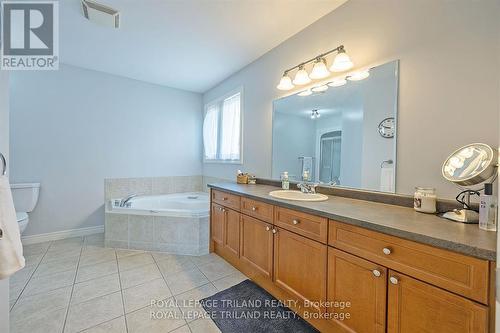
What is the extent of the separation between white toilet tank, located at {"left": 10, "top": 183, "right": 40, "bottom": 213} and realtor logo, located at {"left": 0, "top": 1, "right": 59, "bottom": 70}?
136 cm

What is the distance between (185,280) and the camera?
1.94m

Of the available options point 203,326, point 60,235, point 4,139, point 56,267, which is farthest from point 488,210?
point 60,235

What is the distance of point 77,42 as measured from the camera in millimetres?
2324

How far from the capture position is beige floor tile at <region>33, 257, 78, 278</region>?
2.03 meters

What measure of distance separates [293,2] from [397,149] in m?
1.39

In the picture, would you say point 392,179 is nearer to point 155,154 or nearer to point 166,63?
point 166,63

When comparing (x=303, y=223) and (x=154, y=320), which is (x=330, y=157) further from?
(x=154, y=320)

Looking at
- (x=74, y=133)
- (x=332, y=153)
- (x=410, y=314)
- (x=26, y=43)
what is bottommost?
(x=410, y=314)

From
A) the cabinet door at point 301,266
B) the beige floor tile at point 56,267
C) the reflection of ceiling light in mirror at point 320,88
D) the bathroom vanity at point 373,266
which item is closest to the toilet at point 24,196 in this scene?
the beige floor tile at point 56,267

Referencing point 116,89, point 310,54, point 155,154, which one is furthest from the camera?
point 155,154

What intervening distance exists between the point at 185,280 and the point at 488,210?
2.09 metres

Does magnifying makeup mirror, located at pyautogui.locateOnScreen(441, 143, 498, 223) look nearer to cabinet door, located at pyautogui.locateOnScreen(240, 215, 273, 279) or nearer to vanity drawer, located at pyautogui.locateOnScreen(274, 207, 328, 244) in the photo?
vanity drawer, located at pyautogui.locateOnScreen(274, 207, 328, 244)

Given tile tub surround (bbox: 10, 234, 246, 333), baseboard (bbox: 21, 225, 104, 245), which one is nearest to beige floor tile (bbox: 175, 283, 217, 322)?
tile tub surround (bbox: 10, 234, 246, 333)

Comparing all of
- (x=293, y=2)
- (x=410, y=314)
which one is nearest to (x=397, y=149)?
(x=410, y=314)
